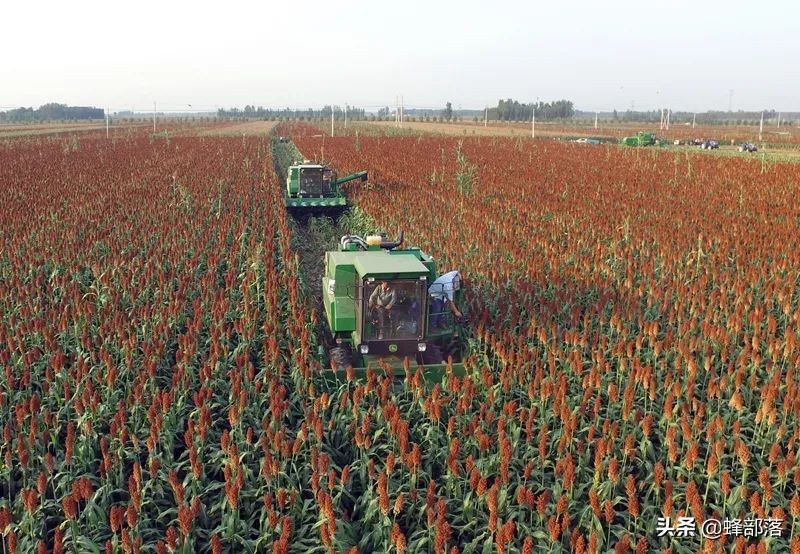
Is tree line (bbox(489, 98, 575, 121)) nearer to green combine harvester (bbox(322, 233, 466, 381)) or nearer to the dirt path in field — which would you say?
the dirt path in field

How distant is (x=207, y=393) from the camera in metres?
5.48

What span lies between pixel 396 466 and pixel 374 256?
8.04 ft

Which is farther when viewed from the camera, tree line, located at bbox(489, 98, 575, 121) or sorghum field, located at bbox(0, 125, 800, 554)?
tree line, located at bbox(489, 98, 575, 121)

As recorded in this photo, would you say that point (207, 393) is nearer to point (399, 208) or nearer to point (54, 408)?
point (54, 408)

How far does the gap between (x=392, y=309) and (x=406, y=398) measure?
0.90 metres

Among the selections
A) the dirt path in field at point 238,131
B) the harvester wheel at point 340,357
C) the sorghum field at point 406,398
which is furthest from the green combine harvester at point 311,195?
the dirt path in field at point 238,131

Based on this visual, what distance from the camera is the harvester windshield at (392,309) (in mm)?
6176

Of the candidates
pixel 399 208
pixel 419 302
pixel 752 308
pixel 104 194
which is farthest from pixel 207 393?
pixel 104 194

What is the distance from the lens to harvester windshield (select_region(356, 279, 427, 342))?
6.18 meters

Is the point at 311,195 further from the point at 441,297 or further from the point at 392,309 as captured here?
the point at 392,309

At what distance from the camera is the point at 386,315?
6285mm

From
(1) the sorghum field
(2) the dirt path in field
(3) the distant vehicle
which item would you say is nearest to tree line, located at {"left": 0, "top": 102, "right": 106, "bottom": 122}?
(2) the dirt path in field

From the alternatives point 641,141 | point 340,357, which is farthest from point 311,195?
point 641,141

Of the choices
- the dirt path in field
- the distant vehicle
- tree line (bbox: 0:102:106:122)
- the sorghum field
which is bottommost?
the sorghum field
